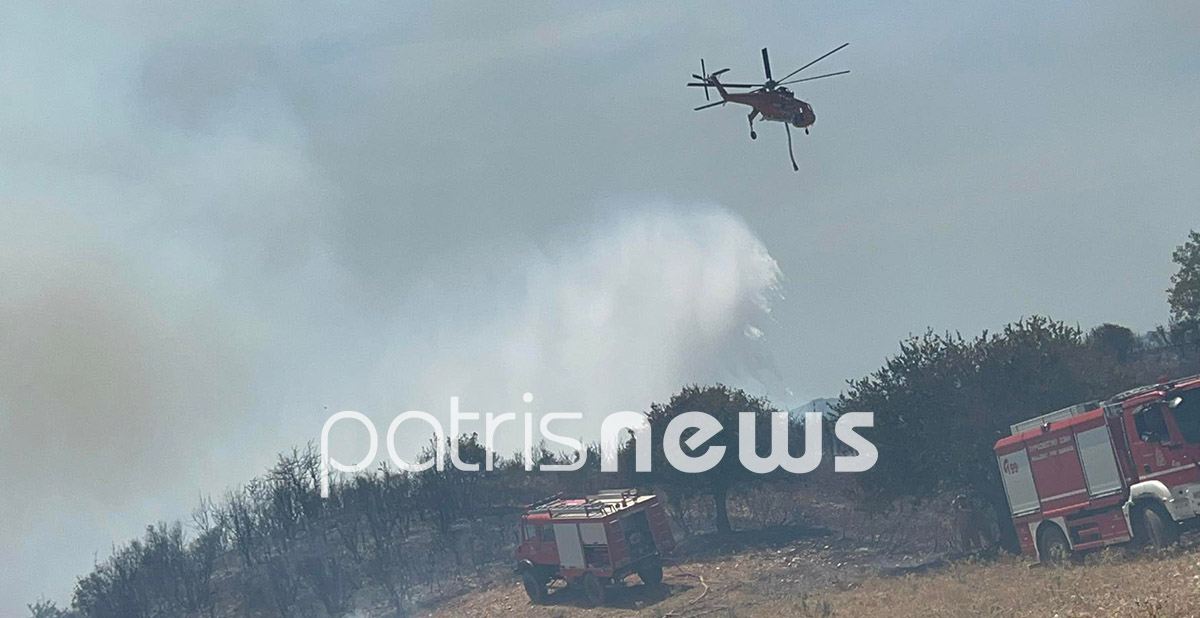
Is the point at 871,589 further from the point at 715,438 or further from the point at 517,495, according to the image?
the point at 517,495

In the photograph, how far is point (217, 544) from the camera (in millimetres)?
59938

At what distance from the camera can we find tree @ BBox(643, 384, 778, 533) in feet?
147

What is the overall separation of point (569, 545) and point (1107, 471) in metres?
16.7

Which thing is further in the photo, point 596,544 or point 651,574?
point 651,574

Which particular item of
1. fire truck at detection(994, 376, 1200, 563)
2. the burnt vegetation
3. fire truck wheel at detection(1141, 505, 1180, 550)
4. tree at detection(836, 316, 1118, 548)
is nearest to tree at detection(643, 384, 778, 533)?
the burnt vegetation

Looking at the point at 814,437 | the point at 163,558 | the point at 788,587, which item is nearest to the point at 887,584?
the point at 788,587

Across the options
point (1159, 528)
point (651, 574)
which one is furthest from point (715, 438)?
point (1159, 528)

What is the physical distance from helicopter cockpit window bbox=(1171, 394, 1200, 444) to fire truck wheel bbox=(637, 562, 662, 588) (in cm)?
1675

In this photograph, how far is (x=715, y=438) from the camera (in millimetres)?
46031

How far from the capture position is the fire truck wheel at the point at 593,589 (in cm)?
3353

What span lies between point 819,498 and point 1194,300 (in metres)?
26.5

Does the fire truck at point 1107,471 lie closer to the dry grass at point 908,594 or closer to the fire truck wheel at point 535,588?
the dry grass at point 908,594

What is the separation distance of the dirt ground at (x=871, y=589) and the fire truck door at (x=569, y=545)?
1.41 meters

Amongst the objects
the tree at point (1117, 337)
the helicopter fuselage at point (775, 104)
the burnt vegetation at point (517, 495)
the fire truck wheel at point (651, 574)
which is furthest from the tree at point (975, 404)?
the tree at point (1117, 337)
